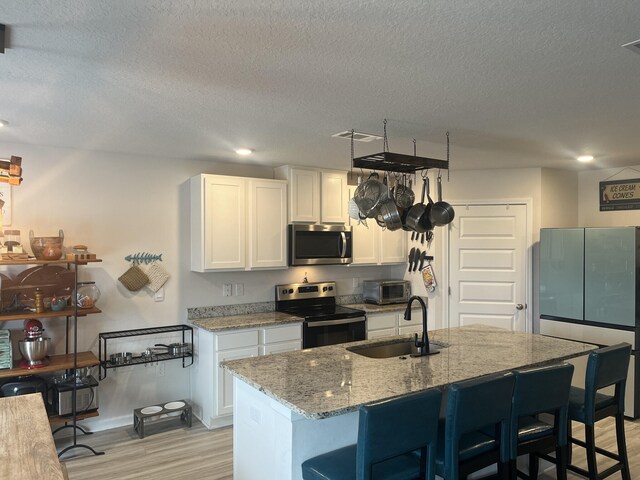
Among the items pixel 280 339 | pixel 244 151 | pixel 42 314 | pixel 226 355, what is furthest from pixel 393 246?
pixel 42 314

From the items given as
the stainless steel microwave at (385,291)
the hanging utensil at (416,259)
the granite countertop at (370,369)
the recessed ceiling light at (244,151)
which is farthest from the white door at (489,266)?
the recessed ceiling light at (244,151)

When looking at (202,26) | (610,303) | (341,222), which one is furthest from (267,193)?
(610,303)

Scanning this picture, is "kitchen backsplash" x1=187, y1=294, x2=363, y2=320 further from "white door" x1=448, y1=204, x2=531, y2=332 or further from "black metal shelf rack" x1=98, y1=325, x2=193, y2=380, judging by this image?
"white door" x1=448, y1=204, x2=531, y2=332

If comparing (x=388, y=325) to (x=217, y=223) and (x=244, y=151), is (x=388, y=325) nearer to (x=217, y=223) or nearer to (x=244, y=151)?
(x=217, y=223)

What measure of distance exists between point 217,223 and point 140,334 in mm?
1210

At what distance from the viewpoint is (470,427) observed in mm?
2158

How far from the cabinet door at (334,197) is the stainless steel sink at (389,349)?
203 cm

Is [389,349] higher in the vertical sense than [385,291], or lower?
lower

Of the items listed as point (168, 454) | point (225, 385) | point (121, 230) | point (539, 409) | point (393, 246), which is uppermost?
point (121, 230)

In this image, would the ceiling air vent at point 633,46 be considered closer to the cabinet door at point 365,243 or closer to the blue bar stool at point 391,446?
the blue bar stool at point 391,446

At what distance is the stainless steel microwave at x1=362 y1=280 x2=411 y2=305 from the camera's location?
18.1 ft

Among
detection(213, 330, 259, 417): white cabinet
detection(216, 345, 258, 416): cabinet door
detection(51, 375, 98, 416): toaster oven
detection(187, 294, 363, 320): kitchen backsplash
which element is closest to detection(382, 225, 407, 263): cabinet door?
detection(187, 294, 363, 320): kitchen backsplash

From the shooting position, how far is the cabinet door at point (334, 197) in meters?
5.11

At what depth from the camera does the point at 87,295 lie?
3.97 metres
